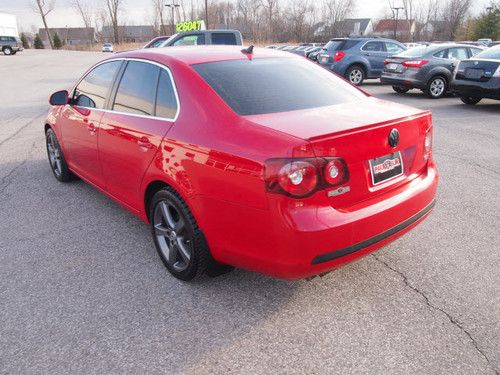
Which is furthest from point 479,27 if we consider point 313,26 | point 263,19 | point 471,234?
point 471,234

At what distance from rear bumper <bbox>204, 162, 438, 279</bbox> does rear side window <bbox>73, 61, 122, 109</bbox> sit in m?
1.96

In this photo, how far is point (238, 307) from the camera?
2857 millimetres

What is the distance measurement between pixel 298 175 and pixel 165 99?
132 centimetres

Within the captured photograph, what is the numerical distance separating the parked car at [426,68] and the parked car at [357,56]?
273 centimetres

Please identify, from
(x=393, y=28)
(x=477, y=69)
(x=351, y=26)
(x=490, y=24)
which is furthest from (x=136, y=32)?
(x=477, y=69)

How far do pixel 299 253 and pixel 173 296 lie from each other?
42.3 inches

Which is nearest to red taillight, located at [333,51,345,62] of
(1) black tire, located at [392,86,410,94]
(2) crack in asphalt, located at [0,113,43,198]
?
(1) black tire, located at [392,86,410,94]

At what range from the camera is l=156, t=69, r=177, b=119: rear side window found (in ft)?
10.0

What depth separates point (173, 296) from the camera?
299 centimetres

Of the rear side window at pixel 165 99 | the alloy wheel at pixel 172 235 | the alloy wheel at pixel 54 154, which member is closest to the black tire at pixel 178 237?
the alloy wheel at pixel 172 235

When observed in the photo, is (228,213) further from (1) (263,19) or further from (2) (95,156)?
(1) (263,19)

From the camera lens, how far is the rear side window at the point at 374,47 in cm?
1614

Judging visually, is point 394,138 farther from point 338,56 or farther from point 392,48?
point 392,48

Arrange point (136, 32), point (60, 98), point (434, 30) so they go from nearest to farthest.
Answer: point (60, 98)
point (434, 30)
point (136, 32)
